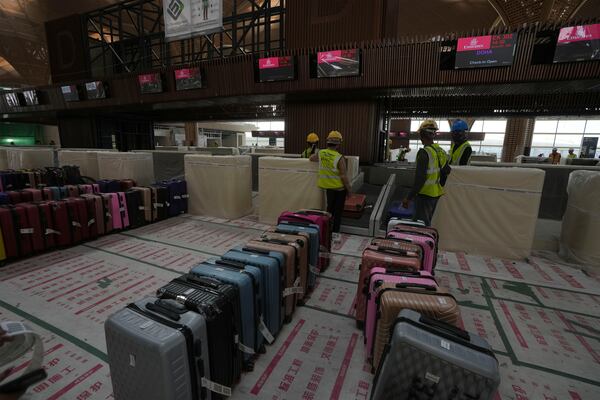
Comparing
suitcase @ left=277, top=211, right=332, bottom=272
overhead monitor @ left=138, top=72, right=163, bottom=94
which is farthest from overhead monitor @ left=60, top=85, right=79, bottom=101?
suitcase @ left=277, top=211, right=332, bottom=272

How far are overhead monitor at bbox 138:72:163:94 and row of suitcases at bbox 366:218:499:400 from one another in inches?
406

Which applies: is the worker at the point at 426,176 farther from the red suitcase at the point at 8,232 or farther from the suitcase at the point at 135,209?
the red suitcase at the point at 8,232

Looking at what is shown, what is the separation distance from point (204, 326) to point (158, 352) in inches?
10.3

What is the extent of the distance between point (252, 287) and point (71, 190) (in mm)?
5473

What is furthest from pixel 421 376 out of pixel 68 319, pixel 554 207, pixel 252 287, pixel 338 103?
pixel 338 103

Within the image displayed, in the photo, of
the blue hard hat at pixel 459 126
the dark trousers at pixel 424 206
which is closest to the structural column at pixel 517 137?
the blue hard hat at pixel 459 126

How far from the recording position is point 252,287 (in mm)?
1929

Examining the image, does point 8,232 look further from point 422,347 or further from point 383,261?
point 422,347

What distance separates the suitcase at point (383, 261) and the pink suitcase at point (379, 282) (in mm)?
116

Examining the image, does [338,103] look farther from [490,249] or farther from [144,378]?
[144,378]

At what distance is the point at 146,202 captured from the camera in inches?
214

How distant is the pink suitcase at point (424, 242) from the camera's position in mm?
2723

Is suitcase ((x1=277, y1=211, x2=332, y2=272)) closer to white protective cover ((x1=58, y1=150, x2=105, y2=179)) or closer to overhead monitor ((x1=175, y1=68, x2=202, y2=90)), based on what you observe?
white protective cover ((x1=58, y1=150, x2=105, y2=179))

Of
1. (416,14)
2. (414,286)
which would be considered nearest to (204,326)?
(414,286)
